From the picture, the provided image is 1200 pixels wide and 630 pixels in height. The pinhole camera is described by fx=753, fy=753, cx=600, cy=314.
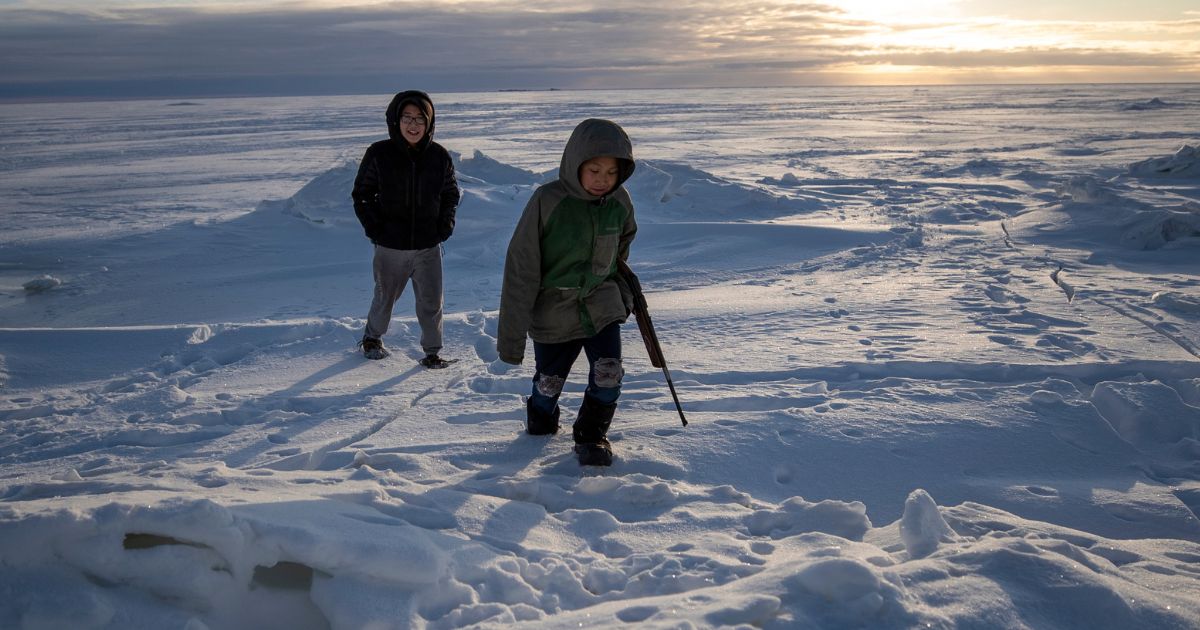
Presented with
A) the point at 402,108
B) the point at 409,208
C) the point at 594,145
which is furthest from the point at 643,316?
the point at 402,108

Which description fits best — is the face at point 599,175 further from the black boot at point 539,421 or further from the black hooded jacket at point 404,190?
the black hooded jacket at point 404,190

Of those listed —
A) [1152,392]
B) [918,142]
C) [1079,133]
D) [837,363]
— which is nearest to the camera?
[1152,392]

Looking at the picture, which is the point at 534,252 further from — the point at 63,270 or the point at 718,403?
the point at 63,270

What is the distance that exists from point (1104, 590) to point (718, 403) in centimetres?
200

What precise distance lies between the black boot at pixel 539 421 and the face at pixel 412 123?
171 centimetres

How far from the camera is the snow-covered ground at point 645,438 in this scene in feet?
6.48

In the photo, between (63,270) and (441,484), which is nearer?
(441,484)

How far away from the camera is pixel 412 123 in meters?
4.11

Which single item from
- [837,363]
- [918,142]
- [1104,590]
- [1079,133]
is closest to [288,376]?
[837,363]

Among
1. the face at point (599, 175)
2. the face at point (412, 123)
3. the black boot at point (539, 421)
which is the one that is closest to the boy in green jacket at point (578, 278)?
the face at point (599, 175)

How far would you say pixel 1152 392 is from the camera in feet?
11.9

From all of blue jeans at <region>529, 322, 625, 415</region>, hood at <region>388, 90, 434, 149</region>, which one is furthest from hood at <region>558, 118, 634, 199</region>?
hood at <region>388, 90, 434, 149</region>

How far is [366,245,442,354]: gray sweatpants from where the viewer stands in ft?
14.5

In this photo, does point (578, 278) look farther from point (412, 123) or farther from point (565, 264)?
point (412, 123)
